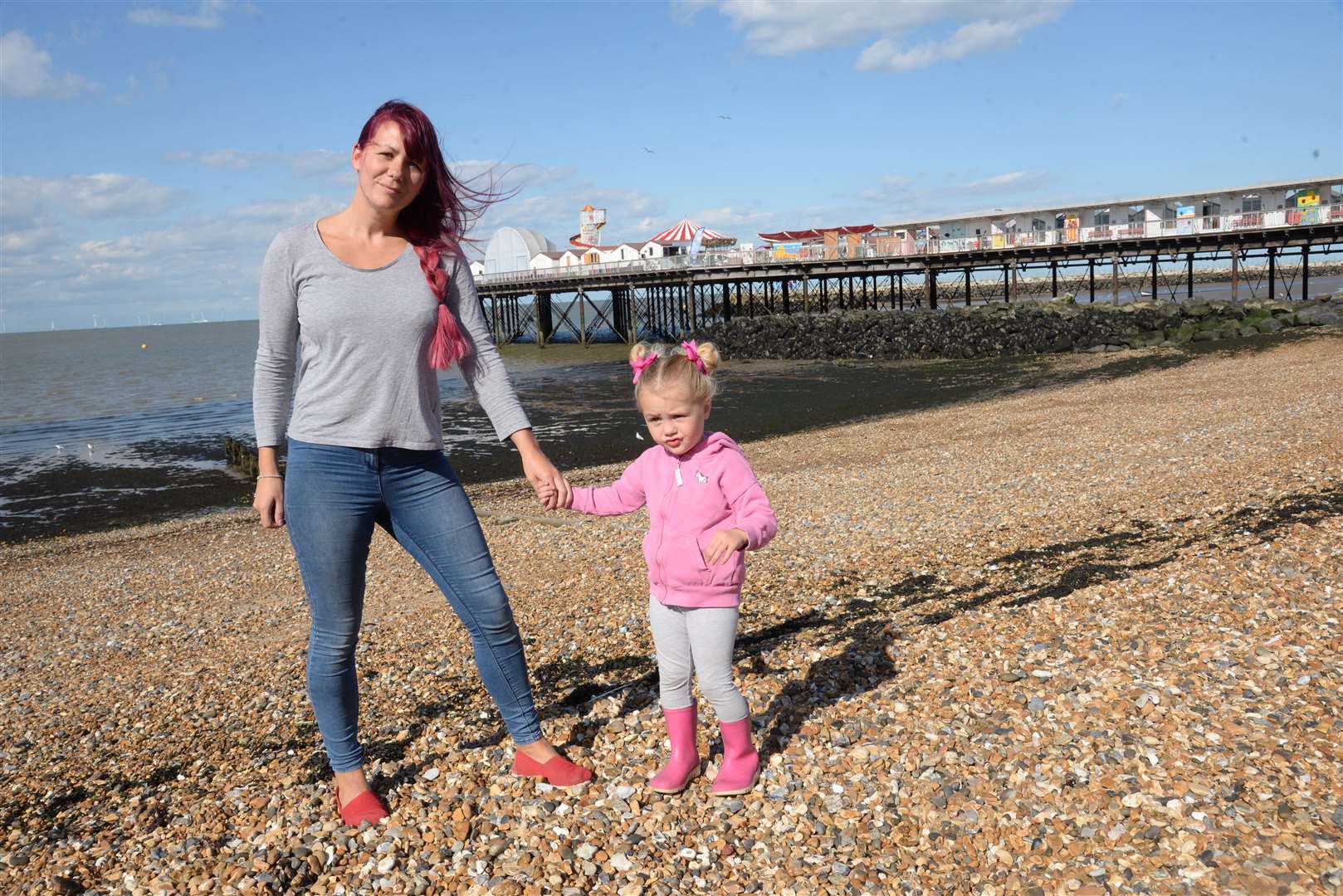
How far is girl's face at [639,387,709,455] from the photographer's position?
3023 millimetres

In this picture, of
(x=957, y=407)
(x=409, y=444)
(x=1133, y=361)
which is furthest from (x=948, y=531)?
(x=1133, y=361)

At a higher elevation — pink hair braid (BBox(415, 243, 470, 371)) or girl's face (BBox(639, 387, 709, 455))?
pink hair braid (BBox(415, 243, 470, 371))

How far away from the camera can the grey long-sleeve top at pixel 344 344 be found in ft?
9.30

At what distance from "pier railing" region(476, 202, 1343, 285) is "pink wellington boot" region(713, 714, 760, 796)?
111 feet

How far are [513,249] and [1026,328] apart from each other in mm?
57136

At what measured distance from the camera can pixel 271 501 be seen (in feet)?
9.57

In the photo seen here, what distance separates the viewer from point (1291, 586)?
15.1 feet

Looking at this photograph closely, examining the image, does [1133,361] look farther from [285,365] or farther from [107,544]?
[285,365]

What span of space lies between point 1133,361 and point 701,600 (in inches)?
963

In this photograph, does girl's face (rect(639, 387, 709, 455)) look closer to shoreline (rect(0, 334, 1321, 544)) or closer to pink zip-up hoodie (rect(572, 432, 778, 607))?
pink zip-up hoodie (rect(572, 432, 778, 607))

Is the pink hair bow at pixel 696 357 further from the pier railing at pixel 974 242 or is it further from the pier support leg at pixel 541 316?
the pier support leg at pixel 541 316

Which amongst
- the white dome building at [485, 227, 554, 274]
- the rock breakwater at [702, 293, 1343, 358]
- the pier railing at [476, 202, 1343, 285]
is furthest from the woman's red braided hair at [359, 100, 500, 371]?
the white dome building at [485, 227, 554, 274]

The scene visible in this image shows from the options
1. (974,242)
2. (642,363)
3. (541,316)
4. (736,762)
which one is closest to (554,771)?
(736,762)

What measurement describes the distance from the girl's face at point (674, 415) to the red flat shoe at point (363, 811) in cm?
159
